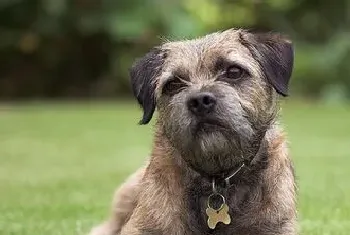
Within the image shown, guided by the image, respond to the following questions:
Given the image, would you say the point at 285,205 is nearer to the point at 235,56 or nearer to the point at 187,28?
the point at 235,56

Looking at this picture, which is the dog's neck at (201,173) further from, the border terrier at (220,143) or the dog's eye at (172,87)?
the dog's eye at (172,87)

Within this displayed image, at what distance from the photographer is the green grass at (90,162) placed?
8.58 metres

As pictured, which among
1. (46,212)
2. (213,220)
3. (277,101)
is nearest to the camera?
(213,220)

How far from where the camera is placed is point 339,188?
10.8m

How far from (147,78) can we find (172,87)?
1.21 ft

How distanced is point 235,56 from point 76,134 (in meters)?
12.9

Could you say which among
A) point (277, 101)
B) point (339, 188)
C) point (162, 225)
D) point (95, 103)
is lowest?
point (95, 103)

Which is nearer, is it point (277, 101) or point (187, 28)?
point (277, 101)

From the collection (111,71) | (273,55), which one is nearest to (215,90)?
(273,55)

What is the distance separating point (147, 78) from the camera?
6.58 meters

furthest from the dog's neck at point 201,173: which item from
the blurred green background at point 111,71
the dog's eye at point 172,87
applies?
the blurred green background at point 111,71

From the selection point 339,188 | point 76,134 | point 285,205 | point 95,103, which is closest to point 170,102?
point 285,205

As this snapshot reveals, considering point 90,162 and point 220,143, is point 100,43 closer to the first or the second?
point 90,162

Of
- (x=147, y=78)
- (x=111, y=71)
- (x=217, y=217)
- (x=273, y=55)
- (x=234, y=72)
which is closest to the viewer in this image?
(x=217, y=217)
